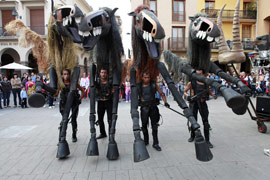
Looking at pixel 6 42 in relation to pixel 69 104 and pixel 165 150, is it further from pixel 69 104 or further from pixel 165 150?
pixel 165 150

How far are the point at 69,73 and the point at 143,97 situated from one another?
1572mm

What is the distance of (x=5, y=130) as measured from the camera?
5422 mm

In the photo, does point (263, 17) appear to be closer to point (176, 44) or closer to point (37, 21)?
point (176, 44)

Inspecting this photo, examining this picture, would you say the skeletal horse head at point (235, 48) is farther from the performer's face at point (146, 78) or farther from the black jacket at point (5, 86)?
the black jacket at point (5, 86)

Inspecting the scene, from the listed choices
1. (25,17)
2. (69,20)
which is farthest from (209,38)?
(25,17)

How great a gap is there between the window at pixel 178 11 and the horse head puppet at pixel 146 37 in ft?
55.7

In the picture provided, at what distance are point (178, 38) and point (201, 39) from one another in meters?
16.2

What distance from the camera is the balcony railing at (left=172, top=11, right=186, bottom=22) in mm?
18547

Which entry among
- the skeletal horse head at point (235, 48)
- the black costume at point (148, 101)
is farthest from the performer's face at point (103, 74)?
the skeletal horse head at point (235, 48)

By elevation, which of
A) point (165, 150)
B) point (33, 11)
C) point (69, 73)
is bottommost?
point (165, 150)

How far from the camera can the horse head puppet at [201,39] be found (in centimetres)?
279

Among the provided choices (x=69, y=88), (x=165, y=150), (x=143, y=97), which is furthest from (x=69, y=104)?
(x=165, y=150)

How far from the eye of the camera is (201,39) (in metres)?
2.99

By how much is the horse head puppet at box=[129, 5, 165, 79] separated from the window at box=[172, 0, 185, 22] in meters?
17.0
